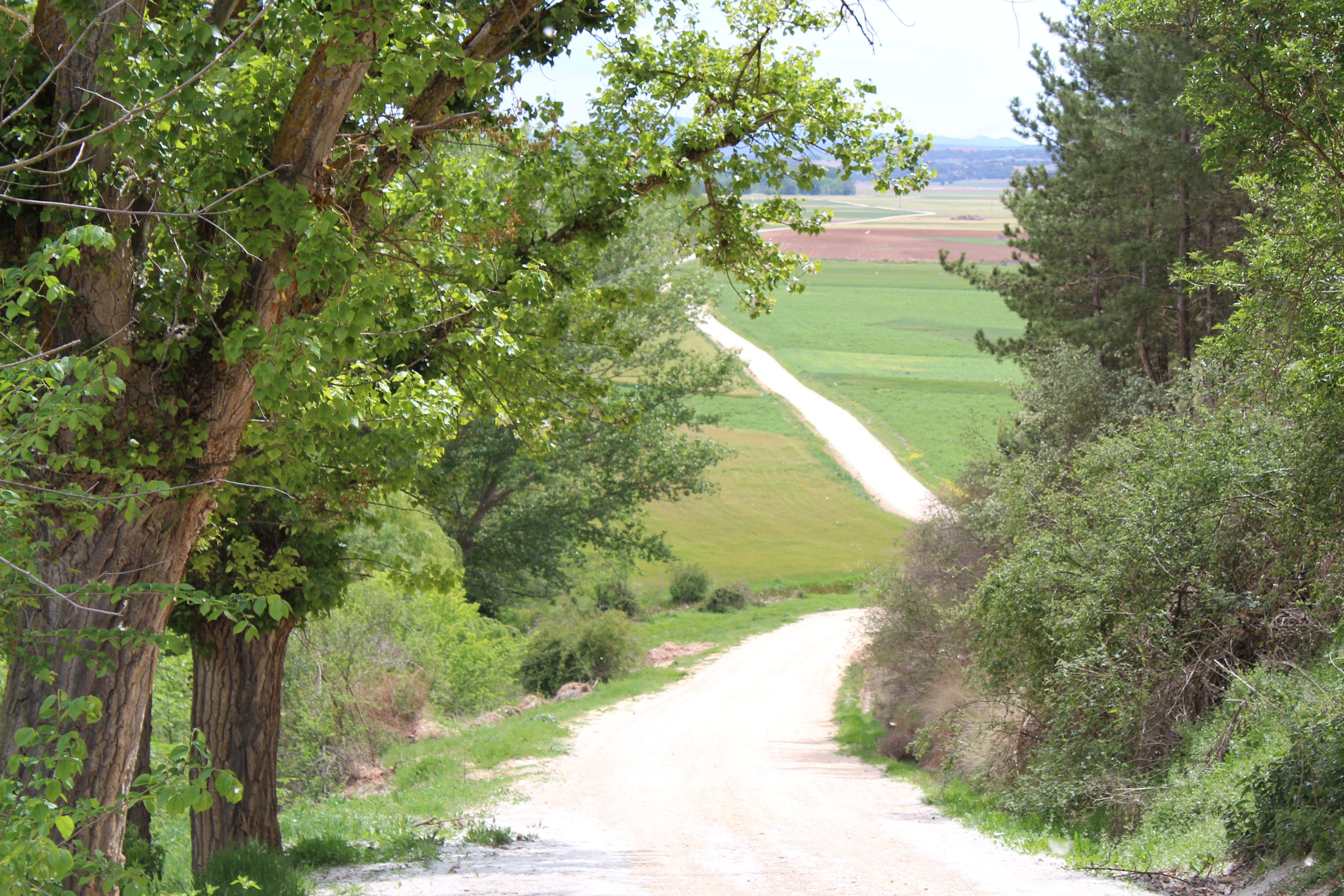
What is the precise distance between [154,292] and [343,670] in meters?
14.4

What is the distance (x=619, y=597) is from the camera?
45.8 metres

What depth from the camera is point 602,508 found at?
1159 inches

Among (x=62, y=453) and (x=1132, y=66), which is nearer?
(x=62, y=453)

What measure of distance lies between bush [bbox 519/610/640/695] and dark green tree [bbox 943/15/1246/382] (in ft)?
48.1

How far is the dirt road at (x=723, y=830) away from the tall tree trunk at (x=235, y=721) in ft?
3.40

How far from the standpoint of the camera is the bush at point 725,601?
1953 inches

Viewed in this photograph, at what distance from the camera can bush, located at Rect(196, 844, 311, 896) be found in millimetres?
8445

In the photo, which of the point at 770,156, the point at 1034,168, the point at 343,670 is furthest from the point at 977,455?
the point at 770,156

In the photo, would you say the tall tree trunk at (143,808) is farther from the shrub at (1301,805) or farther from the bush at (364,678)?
the shrub at (1301,805)

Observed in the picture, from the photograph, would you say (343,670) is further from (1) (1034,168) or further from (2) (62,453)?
(1) (1034,168)

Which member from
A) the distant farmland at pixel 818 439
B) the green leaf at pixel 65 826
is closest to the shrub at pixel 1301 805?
the green leaf at pixel 65 826

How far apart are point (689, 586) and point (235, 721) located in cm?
4201

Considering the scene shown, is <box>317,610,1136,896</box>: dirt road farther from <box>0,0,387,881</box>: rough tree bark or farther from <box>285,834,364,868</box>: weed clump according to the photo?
<box>0,0,387,881</box>: rough tree bark

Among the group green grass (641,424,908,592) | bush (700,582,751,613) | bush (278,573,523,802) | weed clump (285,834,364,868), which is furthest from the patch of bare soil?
weed clump (285,834,364,868)
